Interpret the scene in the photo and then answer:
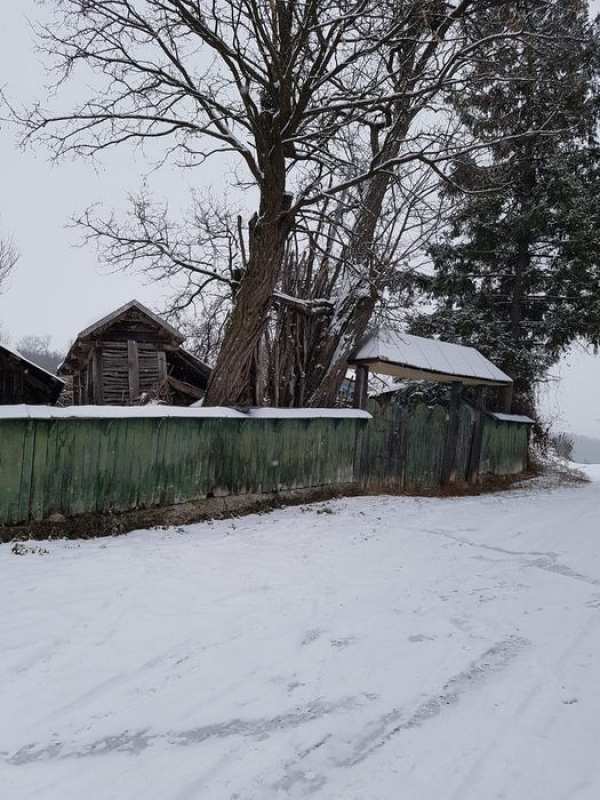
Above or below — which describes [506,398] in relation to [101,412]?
above

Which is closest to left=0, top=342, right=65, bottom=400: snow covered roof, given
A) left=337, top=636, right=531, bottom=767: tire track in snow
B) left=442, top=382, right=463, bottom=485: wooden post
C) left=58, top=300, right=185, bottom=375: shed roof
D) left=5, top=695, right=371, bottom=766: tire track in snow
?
left=58, top=300, right=185, bottom=375: shed roof

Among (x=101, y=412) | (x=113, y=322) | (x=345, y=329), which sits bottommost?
(x=101, y=412)

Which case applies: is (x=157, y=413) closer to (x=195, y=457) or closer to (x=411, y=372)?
(x=195, y=457)

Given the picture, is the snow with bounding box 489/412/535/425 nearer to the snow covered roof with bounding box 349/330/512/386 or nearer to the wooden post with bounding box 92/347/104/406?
the snow covered roof with bounding box 349/330/512/386

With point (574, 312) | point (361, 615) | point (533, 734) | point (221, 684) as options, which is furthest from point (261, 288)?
point (574, 312)

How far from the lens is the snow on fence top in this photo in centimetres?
678

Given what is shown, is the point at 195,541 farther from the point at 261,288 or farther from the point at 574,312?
the point at 574,312

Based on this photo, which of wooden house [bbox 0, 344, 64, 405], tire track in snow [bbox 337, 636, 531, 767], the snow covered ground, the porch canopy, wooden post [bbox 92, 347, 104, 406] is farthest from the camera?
wooden post [bbox 92, 347, 104, 406]

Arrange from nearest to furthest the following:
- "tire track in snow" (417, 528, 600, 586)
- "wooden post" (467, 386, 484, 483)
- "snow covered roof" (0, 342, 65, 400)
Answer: "tire track in snow" (417, 528, 600, 586), "snow covered roof" (0, 342, 65, 400), "wooden post" (467, 386, 484, 483)

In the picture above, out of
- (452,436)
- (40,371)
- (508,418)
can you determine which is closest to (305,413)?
(452,436)

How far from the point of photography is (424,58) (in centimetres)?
1058

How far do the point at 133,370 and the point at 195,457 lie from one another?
9.20 metres

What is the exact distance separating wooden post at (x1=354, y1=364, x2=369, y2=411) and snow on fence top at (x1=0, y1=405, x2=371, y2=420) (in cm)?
57

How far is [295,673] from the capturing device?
3.68m
